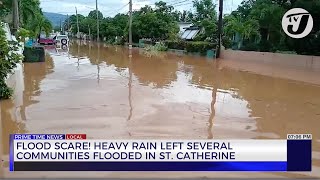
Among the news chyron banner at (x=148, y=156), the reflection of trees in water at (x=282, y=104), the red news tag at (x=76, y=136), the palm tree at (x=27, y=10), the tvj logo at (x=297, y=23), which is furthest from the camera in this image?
the palm tree at (x=27, y=10)

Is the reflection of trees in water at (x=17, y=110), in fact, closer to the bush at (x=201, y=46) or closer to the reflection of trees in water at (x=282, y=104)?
the reflection of trees in water at (x=282, y=104)

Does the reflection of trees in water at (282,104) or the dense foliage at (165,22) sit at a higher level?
the dense foliage at (165,22)

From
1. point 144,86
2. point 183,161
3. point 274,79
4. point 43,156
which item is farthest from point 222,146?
point 274,79

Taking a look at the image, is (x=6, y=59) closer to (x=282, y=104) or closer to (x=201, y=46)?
(x=282, y=104)

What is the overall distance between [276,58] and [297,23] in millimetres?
2480

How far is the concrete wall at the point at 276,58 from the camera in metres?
20.9

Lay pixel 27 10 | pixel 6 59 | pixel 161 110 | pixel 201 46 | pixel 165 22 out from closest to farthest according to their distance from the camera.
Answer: pixel 161 110 < pixel 6 59 < pixel 201 46 < pixel 27 10 < pixel 165 22

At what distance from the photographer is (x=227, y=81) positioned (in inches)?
602

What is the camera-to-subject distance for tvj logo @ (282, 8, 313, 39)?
71.6 ft

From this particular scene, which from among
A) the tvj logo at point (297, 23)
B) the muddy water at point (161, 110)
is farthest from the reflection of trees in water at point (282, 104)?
the tvj logo at point (297, 23)

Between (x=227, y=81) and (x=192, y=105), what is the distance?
5.97 meters

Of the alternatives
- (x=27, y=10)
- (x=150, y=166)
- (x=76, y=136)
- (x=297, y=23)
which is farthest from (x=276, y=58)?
(x=27, y=10)

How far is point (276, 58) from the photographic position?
23.9m

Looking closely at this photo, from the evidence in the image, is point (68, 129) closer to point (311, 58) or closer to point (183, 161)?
point (183, 161)
